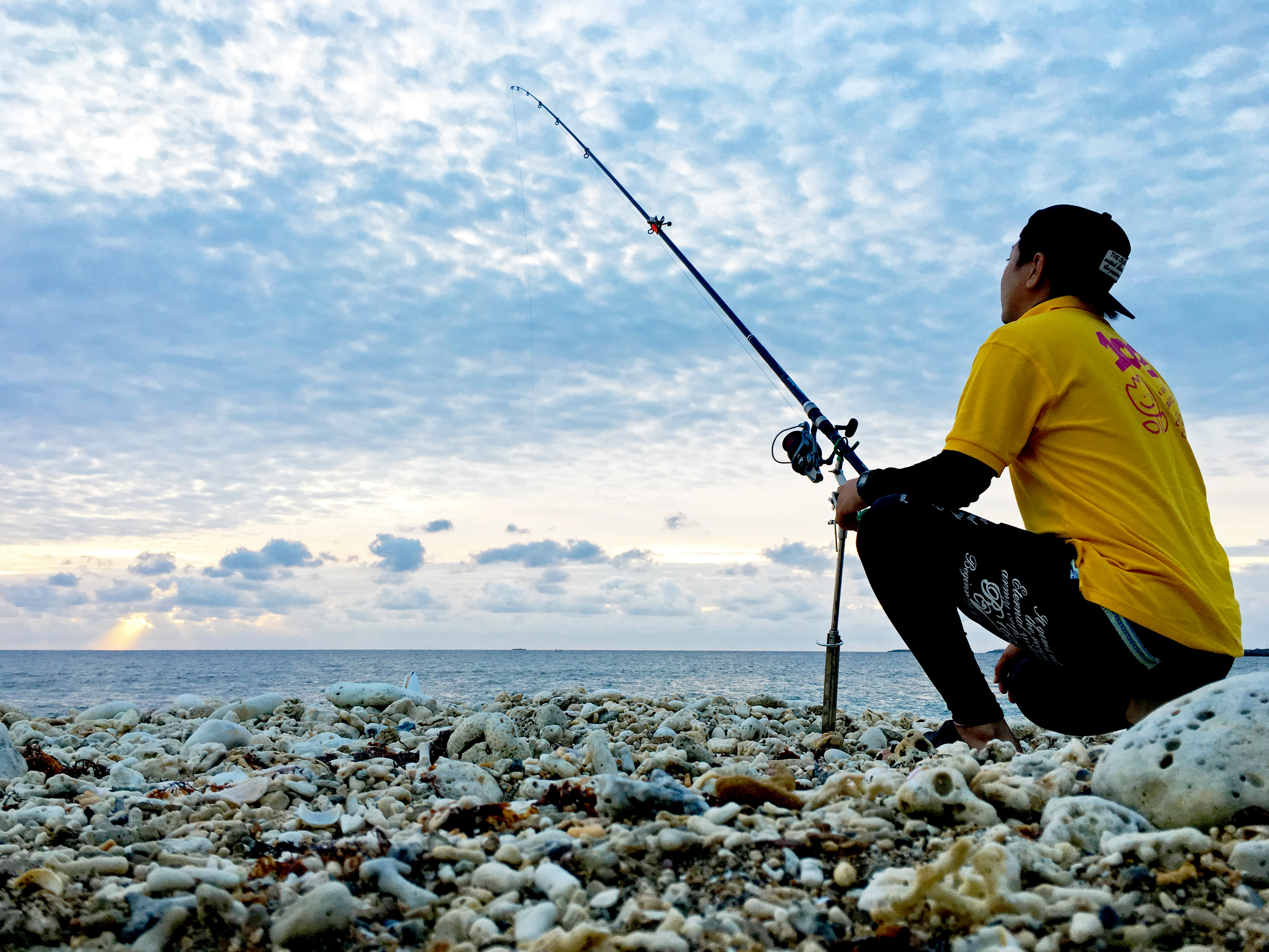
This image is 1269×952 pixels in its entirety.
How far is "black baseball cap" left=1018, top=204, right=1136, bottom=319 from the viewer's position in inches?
114

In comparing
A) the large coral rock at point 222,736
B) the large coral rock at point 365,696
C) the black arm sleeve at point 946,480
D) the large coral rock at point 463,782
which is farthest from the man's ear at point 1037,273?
the large coral rock at point 365,696

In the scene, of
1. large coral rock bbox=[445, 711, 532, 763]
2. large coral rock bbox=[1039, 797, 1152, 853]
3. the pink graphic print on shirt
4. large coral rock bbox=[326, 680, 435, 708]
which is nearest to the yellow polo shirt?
the pink graphic print on shirt

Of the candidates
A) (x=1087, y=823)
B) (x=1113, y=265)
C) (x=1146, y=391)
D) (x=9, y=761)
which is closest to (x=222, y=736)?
(x=9, y=761)

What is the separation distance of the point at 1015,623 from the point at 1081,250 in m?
1.28

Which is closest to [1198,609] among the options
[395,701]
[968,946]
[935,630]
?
[935,630]

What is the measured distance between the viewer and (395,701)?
6.12 metres

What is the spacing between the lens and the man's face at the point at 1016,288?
9.82ft

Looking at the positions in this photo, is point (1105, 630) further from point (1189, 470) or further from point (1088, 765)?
point (1189, 470)

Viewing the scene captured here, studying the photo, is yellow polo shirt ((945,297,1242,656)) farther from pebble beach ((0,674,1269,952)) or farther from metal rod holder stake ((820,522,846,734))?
metal rod holder stake ((820,522,846,734))

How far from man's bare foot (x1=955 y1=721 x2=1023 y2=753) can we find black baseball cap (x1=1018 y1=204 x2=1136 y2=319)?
1.49 metres

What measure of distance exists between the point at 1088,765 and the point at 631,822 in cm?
134

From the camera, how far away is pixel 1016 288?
9.95ft

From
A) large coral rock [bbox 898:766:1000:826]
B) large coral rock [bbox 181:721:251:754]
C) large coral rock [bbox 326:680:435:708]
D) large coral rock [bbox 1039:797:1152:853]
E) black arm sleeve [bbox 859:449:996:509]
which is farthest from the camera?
large coral rock [bbox 326:680:435:708]

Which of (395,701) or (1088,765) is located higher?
(1088,765)
